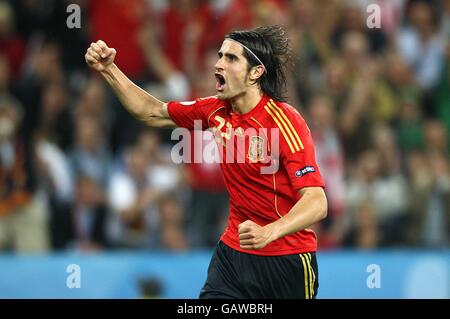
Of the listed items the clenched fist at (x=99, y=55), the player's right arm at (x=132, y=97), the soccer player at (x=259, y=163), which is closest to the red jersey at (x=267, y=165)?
the soccer player at (x=259, y=163)

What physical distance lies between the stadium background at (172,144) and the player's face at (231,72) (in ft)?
12.0

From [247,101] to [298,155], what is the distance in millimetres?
613

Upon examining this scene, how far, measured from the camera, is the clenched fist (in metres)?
6.78

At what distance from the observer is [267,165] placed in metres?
6.59

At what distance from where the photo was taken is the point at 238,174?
6.71 meters

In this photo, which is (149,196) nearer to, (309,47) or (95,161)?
(95,161)

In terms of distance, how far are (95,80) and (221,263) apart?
5.48 m

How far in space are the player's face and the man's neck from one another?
0.05 m
